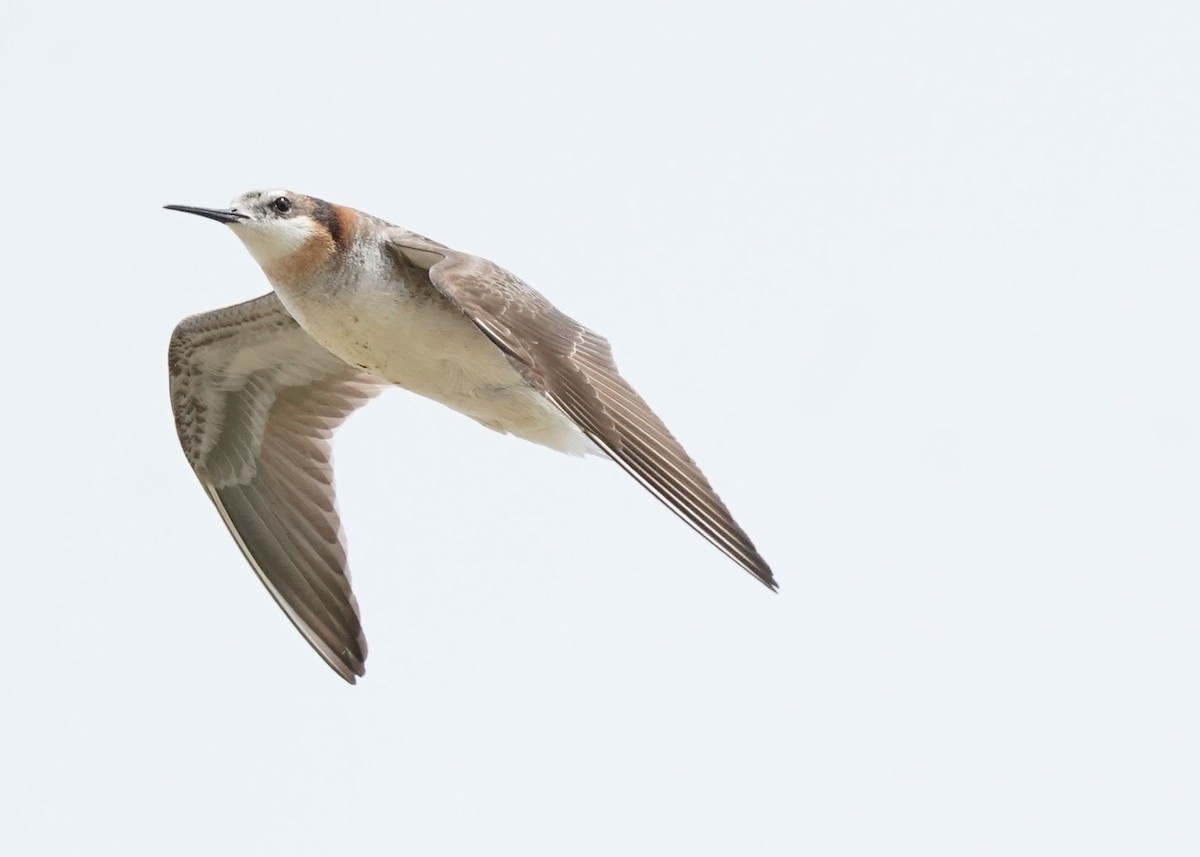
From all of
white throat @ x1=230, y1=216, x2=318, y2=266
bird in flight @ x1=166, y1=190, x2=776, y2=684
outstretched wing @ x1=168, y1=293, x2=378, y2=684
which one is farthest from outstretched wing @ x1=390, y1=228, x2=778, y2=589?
outstretched wing @ x1=168, y1=293, x2=378, y2=684

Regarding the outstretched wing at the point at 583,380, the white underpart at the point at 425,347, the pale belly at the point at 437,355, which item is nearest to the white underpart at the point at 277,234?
the white underpart at the point at 425,347

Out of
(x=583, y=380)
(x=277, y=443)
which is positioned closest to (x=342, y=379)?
(x=277, y=443)

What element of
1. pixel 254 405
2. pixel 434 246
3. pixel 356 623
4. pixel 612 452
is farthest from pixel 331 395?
pixel 612 452

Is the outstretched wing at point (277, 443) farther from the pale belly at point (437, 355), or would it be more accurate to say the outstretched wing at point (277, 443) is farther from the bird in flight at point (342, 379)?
the pale belly at point (437, 355)

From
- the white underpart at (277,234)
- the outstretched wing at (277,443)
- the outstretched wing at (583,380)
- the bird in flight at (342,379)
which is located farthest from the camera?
the outstretched wing at (277,443)

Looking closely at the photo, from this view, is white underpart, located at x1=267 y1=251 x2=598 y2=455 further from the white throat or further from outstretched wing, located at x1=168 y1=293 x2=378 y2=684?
outstretched wing, located at x1=168 y1=293 x2=378 y2=684

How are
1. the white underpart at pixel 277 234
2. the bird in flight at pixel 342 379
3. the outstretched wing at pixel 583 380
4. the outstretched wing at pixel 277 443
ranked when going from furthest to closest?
1. the outstretched wing at pixel 277 443
2. the white underpart at pixel 277 234
3. the bird in flight at pixel 342 379
4. the outstretched wing at pixel 583 380
